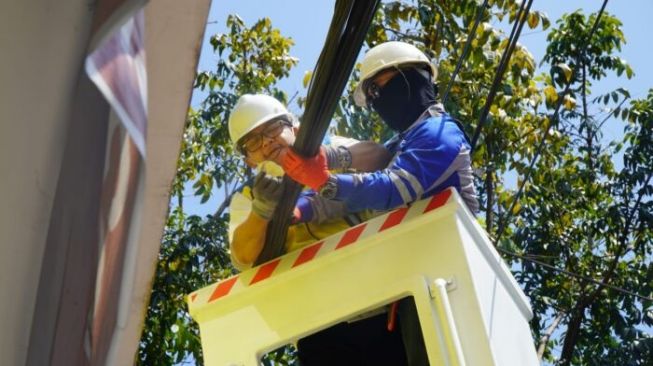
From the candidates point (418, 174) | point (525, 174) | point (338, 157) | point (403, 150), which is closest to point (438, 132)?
point (403, 150)

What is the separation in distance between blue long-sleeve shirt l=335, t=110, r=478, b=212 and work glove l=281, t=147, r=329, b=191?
8 cm

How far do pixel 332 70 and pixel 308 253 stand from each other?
0.80 m

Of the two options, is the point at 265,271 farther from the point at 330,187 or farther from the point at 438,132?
the point at 438,132

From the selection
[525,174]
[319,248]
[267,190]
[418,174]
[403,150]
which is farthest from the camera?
[525,174]

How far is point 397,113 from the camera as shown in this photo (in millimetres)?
4676

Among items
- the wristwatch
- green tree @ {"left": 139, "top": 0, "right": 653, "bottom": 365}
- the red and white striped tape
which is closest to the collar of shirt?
the wristwatch

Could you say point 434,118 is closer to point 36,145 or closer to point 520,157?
point 36,145

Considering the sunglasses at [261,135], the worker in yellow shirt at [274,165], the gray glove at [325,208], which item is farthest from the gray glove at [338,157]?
the sunglasses at [261,135]

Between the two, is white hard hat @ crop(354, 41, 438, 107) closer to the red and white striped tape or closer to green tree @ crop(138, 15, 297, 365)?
the red and white striped tape

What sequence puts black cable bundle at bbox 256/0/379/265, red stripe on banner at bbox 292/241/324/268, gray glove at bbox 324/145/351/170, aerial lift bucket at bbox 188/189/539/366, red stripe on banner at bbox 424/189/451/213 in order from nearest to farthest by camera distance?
black cable bundle at bbox 256/0/379/265, aerial lift bucket at bbox 188/189/539/366, red stripe on banner at bbox 424/189/451/213, red stripe on banner at bbox 292/241/324/268, gray glove at bbox 324/145/351/170

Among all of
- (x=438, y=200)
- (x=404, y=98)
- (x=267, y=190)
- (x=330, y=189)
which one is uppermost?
(x=404, y=98)

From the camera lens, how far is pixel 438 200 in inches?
148

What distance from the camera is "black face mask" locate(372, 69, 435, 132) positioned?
464 cm

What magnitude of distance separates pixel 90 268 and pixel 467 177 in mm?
2653
